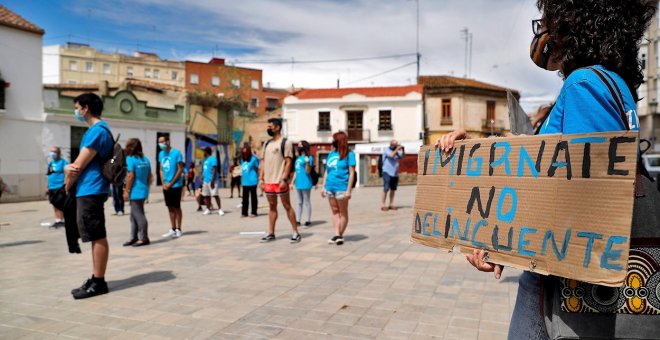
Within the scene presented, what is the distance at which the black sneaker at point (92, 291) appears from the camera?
4.46 m

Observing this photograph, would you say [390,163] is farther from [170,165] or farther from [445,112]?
[445,112]

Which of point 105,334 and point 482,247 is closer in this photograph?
point 482,247

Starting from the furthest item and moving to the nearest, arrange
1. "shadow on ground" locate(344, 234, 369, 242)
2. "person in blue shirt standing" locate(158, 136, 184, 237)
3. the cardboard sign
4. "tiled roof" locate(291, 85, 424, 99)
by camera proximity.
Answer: "tiled roof" locate(291, 85, 424, 99)
"person in blue shirt standing" locate(158, 136, 184, 237)
"shadow on ground" locate(344, 234, 369, 242)
the cardboard sign

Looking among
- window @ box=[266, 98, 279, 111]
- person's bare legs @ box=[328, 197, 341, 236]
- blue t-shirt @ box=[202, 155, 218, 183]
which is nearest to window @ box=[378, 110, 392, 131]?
window @ box=[266, 98, 279, 111]

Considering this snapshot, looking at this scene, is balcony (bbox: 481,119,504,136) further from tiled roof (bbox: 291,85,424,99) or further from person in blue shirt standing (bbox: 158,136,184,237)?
person in blue shirt standing (bbox: 158,136,184,237)

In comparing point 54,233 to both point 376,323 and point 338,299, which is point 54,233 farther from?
point 376,323

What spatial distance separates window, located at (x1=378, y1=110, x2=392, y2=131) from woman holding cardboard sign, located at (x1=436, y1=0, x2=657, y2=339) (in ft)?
128

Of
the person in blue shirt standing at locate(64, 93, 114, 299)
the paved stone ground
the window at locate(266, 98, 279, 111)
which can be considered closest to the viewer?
the paved stone ground

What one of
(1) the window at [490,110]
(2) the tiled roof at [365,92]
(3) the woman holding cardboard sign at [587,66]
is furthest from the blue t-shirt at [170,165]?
(1) the window at [490,110]

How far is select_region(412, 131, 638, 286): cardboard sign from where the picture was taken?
4.32ft

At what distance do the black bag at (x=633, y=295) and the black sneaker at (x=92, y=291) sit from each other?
14.5 feet

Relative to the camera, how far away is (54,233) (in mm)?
9219

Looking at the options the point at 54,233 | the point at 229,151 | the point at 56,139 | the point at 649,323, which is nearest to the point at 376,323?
the point at 649,323

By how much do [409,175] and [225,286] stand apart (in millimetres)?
30730
